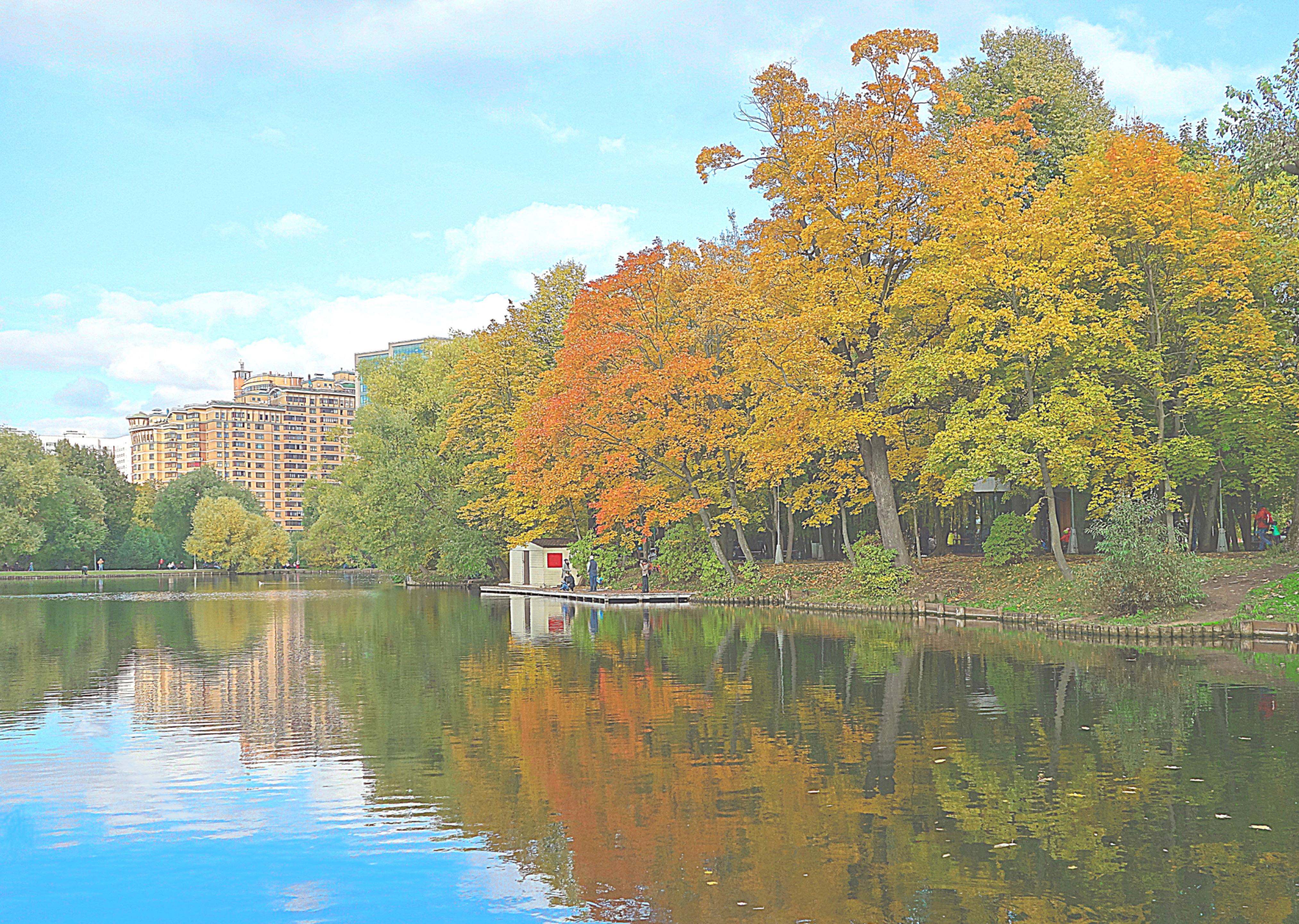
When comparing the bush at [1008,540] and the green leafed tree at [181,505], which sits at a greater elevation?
the green leafed tree at [181,505]

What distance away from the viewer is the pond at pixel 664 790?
23.8 ft

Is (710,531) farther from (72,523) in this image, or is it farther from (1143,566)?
(72,523)

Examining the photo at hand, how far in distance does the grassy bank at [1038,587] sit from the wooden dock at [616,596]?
3.74ft

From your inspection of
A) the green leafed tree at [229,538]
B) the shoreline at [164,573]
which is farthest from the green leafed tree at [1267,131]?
the green leafed tree at [229,538]

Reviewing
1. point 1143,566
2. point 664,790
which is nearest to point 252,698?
point 664,790

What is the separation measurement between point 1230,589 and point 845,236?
13777 mm

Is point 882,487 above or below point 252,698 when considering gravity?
above

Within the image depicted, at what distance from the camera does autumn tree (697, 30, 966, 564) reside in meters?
31.7

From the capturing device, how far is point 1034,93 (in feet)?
125

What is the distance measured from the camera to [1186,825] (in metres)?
8.69

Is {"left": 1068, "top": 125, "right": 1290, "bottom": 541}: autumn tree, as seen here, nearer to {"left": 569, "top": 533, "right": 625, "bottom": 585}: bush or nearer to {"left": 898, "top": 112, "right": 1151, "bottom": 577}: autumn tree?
{"left": 898, "top": 112, "right": 1151, "bottom": 577}: autumn tree

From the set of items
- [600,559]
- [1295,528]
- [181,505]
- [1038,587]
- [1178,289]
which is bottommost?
[1038,587]

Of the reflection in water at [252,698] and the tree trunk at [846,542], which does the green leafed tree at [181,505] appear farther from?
the reflection in water at [252,698]

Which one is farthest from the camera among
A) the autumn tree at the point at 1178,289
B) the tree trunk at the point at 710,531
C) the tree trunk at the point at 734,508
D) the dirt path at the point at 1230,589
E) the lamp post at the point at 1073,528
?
the tree trunk at the point at 710,531
